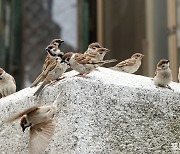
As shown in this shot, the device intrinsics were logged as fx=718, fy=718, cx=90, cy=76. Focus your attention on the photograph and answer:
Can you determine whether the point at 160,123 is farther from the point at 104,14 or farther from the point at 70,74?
the point at 104,14

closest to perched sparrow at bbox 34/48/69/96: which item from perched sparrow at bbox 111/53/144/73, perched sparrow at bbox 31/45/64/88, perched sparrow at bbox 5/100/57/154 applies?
perched sparrow at bbox 31/45/64/88

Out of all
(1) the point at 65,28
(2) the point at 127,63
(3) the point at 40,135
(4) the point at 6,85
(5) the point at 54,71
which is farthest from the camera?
(1) the point at 65,28

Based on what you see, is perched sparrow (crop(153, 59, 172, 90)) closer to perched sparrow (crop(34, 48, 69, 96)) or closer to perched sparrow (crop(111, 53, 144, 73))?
perched sparrow (crop(34, 48, 69, 96))

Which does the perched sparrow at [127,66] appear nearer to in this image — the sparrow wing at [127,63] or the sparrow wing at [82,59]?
the sparrow wing at [127,63]

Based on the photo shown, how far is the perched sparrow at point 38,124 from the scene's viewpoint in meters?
4.01

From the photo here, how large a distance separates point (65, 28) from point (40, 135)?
6.15 m

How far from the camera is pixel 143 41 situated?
9.68m

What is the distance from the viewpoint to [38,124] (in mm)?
4062

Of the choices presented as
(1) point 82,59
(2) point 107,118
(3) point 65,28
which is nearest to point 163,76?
(1) point 82,59

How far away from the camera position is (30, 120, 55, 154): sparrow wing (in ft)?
13.2

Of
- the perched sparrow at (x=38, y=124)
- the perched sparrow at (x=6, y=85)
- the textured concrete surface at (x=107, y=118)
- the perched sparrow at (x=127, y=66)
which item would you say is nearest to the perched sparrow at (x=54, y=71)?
the textured concrete surface at (x=107, y=118)

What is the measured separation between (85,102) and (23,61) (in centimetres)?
619

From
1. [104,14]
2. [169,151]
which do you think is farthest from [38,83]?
[104,14]

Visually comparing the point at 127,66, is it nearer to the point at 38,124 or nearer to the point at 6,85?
the point at 6,85
